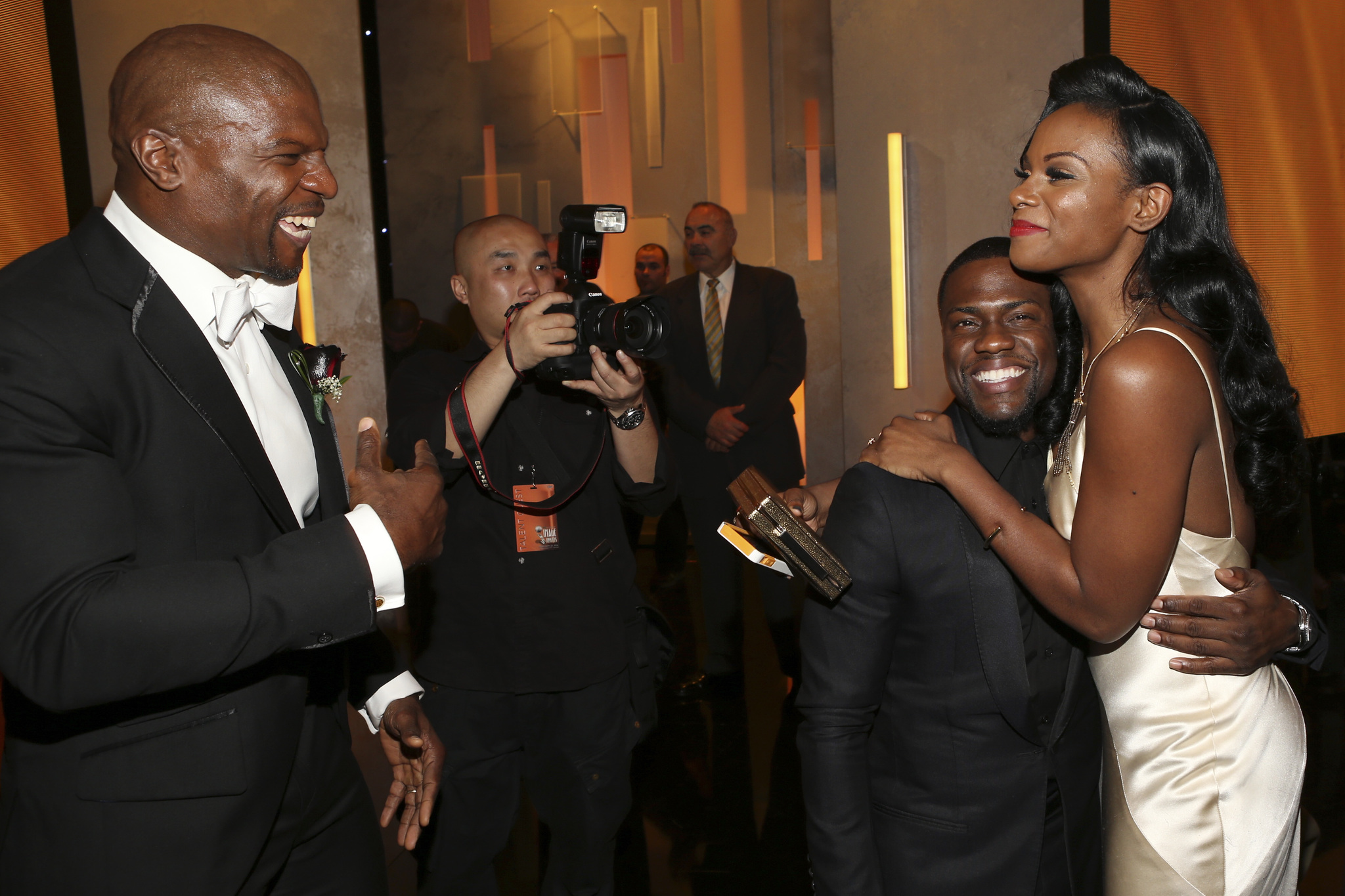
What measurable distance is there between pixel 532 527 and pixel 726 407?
2.27 meters

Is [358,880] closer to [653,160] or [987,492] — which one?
[987,492]

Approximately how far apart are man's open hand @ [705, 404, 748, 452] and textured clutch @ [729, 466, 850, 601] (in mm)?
2765

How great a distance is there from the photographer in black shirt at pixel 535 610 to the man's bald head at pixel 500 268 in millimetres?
49

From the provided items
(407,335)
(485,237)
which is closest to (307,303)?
(407,335)

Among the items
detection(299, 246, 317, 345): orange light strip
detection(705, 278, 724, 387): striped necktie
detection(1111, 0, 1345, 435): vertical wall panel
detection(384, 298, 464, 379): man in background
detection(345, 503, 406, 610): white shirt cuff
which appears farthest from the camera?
detection(384, 298, 464, 379): man in background

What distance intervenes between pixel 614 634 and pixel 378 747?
2004 mm

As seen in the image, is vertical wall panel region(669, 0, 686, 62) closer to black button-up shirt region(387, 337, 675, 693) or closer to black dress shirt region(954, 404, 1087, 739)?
black button-up shirt region(387, 337, 675, 693)

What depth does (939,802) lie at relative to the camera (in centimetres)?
148

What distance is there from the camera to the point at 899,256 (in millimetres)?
4172

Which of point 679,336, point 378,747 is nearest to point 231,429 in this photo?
point 378,747

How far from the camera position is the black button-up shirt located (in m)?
2.19

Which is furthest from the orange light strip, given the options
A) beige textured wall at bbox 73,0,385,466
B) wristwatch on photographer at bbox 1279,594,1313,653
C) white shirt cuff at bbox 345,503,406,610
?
wristwatch on photographer at bbox 1279,594,1313,653

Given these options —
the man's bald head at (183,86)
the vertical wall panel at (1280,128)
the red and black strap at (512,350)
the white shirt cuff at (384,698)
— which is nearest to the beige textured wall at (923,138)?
the vertical wall panel at (1280,128)

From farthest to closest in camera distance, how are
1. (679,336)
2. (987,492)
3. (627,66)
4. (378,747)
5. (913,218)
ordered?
(627,66) → (679,336) → (913,218) → (378,747) → (987,492)
